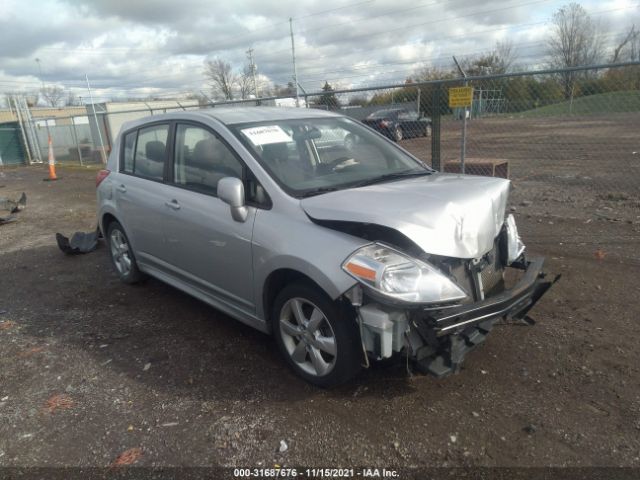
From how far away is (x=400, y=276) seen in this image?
2586mm

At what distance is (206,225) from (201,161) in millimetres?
580

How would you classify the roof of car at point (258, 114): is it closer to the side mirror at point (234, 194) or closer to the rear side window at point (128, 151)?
the side mirror at point (234, 194)

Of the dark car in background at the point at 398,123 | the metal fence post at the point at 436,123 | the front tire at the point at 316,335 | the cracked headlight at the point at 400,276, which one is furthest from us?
the dark car in background at the point at 398,123

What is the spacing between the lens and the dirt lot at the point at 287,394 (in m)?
2.62

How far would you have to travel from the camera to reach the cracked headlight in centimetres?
255

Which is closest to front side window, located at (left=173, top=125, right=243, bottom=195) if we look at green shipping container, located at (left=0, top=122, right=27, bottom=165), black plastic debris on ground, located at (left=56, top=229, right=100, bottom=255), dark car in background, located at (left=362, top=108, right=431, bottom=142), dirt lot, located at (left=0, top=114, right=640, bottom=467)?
dirt lot, located at (left=0, top=114, right=640, bottom=467)

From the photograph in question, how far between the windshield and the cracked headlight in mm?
770

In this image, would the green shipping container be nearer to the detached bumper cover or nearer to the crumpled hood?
the crumpled hood

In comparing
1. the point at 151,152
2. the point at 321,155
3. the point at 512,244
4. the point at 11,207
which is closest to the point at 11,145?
the point at 11,207

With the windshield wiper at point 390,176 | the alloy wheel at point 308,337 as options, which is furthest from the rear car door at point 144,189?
the windshield wiper at point 390,176

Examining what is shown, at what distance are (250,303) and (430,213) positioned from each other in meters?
1.48

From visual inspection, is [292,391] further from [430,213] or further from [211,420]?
[430,213]

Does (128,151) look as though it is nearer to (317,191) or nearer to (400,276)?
(317,191)

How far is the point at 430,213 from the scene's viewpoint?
275 centimetres
